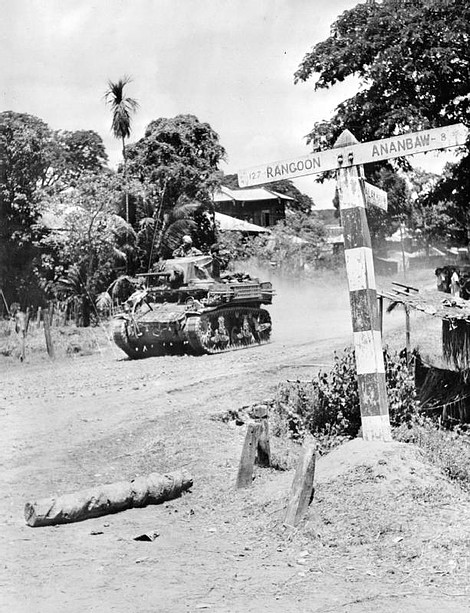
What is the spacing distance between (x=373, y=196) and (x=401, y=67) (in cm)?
1529

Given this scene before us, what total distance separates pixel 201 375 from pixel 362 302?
7.49 meters

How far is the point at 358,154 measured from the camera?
726 cm

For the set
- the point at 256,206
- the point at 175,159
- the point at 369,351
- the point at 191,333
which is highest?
the point at 256,206

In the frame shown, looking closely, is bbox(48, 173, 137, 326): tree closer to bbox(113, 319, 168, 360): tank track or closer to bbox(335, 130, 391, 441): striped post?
bbox(113, 319, 168, 360): tank track

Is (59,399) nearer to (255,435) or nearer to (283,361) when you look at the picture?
(283,361)

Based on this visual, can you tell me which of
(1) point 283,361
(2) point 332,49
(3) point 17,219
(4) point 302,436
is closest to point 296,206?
(3) point 17,219

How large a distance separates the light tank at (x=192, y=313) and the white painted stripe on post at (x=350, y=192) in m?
10.4

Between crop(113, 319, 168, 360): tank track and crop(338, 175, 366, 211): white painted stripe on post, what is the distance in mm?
11731

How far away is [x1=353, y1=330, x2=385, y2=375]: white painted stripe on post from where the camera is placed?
282 inches

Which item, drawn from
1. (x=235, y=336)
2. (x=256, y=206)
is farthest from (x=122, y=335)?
(x=256, y=206)

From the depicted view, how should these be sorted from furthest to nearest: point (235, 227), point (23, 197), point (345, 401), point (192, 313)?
1. point (235, 227)
2. point (23, 197)
3. point (192, 313)
4. point (345, 401)

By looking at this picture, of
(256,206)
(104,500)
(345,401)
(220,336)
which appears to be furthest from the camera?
(256,206)

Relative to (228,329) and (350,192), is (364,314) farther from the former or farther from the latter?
(228,329)

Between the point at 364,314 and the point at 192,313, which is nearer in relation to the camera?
the point at 364,314
